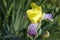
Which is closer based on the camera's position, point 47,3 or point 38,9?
point 38,9

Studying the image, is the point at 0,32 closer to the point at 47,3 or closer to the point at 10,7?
the point at 10,7

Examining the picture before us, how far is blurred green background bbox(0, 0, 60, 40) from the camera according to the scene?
0.90 meters

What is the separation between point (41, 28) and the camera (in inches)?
36.8

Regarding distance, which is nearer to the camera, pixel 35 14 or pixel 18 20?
pixel 35 14

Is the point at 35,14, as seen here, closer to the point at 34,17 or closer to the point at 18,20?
the point at 34,17

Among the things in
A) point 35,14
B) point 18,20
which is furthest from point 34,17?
point 18,20

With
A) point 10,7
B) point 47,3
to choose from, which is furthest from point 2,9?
point 47,3

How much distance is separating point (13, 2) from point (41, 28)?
0.64 ft

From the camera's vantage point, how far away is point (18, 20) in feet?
3.23

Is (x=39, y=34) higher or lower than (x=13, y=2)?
lower

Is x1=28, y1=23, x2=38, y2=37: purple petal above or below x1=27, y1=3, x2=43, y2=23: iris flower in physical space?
below

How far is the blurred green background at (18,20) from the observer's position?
2.97 feet

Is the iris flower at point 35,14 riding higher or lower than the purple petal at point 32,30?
higher

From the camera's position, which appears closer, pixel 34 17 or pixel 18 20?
pixel 34 17
